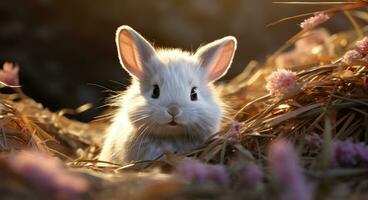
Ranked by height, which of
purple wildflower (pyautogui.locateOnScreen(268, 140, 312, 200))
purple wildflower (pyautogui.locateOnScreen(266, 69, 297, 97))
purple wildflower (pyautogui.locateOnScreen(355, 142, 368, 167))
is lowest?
purple wildflower (pyautogui.locateOnScreen(268, 140, 312, 200))

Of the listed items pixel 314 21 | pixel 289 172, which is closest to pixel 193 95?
pixel 314 21

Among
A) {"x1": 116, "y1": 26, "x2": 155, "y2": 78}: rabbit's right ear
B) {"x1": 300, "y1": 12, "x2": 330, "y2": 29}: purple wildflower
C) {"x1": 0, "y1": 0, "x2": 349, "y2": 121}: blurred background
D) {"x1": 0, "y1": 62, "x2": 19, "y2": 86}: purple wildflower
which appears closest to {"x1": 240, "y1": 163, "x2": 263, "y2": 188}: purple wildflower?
{"x1": 300, "y1": 12, "x2": 330, "y2": 29}: purple wildflower

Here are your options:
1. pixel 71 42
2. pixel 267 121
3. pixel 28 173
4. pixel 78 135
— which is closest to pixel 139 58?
pixel 267 121

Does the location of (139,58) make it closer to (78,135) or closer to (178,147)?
(178,147)

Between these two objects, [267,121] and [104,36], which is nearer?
[267,121]

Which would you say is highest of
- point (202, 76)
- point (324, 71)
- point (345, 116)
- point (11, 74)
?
point (11, 74)

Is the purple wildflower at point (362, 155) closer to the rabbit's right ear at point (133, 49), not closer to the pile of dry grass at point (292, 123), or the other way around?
the pile of dry grass at point (292, 123)

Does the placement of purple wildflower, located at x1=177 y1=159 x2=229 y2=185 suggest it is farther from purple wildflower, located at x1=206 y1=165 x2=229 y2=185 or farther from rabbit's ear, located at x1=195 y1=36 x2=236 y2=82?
rabbit's ear, located at x1=195 y1=36 x2=236 y2=82
